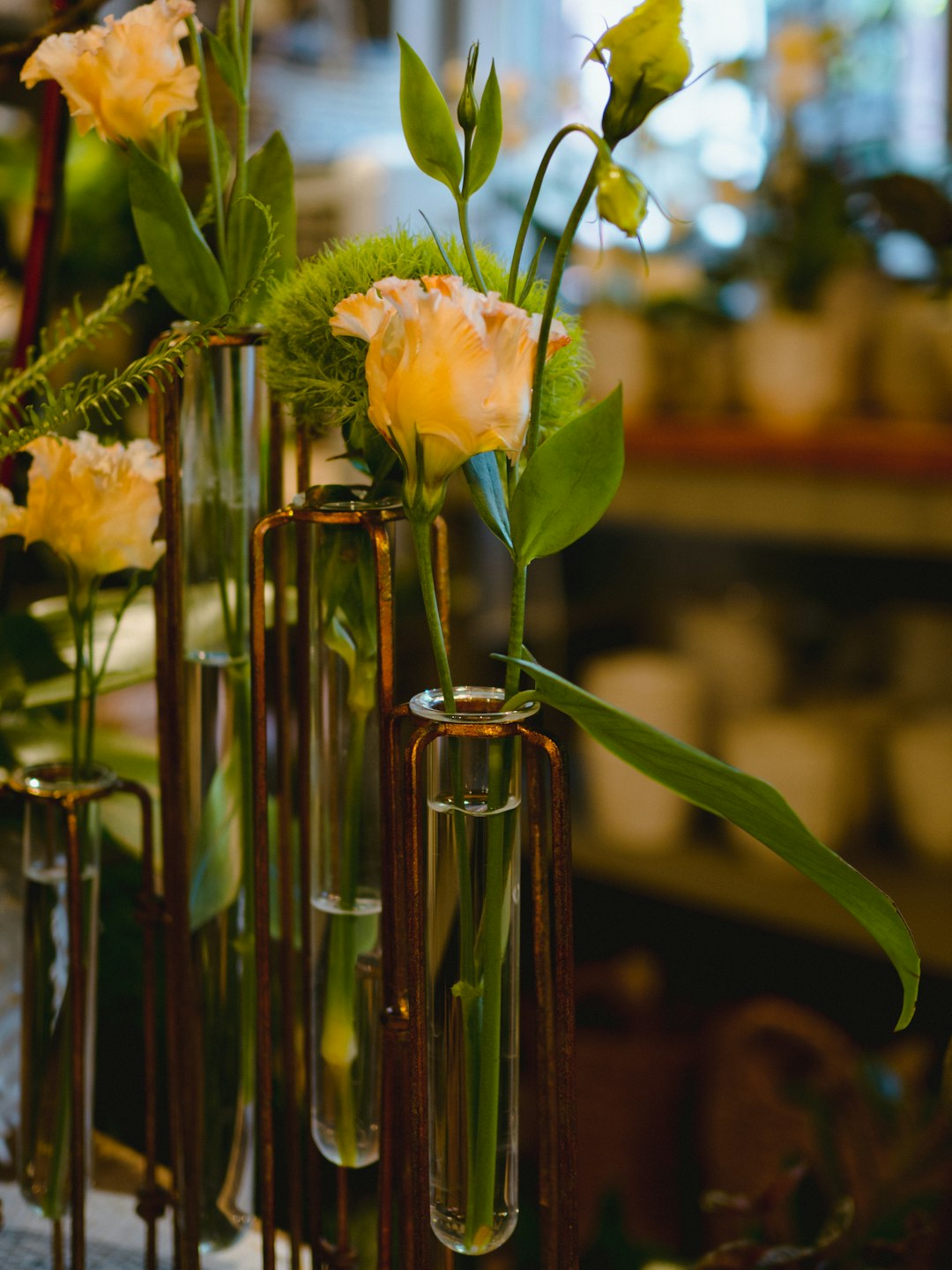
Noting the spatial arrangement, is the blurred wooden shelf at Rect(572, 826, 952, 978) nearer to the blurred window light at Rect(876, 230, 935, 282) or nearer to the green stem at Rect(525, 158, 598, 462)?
the blurred window light at Rect(876, 230, 935, 282)

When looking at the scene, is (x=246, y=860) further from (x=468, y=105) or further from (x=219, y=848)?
(x=468, y=105)

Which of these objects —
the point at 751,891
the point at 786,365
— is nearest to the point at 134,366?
the point at 786,365

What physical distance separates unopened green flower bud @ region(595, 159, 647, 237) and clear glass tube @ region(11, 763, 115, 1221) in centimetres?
25

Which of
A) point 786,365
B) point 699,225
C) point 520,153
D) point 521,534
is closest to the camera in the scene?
point 521,534

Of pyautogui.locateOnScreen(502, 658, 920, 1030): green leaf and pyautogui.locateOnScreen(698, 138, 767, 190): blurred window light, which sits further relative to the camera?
pyautogui.locateOnScreen(698, 138, 767, 190): blurred window light

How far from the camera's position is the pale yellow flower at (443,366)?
27 centimetres

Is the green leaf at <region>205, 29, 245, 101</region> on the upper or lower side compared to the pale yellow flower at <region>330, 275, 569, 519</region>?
upper

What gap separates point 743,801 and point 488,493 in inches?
3.7

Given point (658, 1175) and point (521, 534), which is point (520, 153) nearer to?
point (658, 1175)

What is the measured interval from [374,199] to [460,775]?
1.58 m

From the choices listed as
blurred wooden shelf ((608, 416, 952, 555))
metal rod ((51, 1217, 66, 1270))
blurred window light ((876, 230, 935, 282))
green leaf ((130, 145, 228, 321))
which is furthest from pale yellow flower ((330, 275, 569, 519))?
blurred window light ((876, 230, 935, 282))

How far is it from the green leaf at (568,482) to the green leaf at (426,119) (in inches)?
2.8

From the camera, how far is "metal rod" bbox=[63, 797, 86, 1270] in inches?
15.7

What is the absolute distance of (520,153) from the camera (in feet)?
6.29
